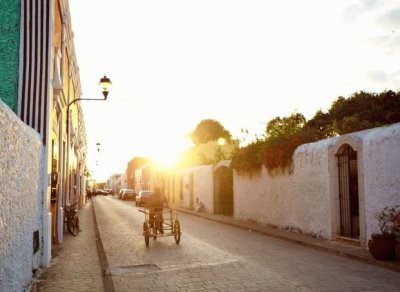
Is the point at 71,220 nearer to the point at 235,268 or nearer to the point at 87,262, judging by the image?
the point at 87,262

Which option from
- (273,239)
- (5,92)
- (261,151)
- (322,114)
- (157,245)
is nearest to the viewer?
(5,92)

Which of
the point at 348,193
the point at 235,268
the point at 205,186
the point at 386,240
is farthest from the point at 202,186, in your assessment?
the point at 235,268

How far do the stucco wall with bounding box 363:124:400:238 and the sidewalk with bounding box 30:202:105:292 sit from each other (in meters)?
7.02

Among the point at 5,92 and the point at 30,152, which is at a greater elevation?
the point at 5,92

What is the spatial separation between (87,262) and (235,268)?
357 centimetres

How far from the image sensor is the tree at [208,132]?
243ft

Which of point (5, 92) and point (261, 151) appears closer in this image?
point (5, 92)

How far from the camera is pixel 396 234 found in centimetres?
991

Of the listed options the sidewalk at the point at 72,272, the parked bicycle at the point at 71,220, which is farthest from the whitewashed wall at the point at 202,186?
the sidewalk at the point at 72,272

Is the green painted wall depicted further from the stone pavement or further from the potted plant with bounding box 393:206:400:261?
the potted plant with bounding box 393:206:400:261

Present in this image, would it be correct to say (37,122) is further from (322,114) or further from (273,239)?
(322,114)

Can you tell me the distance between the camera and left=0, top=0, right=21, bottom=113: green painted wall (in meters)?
9.18

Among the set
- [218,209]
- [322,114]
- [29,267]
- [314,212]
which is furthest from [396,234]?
[322,114]

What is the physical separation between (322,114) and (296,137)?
23579mm
